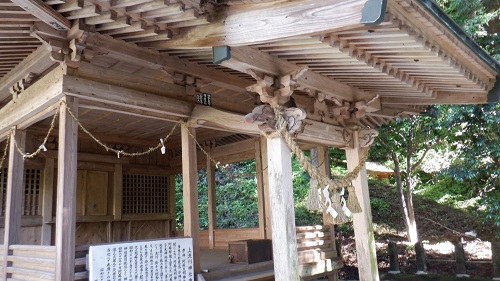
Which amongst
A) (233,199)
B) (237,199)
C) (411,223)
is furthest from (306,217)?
(233,199)

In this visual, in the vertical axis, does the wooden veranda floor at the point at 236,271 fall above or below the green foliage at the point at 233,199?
below

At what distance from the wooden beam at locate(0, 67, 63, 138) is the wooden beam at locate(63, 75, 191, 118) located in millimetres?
160

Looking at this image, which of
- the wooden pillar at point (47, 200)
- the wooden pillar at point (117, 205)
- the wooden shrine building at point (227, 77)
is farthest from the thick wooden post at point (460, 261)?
the wooden pillar at point (47, 200)

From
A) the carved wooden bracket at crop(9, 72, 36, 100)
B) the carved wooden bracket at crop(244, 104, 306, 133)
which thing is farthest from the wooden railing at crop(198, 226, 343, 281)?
the carved wooden bracket at crop(9, 72, 36, 100)

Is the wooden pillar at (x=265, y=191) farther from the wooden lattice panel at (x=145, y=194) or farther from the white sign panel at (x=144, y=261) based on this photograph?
the wooden lattice panel at (x=145, y=194)

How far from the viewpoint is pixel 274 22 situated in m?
3.29

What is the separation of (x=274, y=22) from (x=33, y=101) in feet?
10.7

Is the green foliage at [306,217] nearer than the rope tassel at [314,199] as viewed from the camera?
No

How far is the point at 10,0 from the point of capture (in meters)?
3.39

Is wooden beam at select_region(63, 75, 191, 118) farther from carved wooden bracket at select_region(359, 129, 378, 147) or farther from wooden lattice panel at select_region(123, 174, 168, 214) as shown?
wooden lattice panel at select_region(123, 174, 168, 214)

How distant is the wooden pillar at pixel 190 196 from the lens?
4.90 m

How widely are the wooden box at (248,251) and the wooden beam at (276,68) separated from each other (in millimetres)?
2680

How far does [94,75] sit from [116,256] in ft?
6.79

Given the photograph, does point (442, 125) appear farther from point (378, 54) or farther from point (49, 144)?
point (49, 144)
